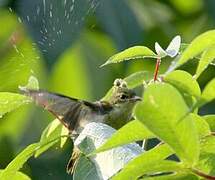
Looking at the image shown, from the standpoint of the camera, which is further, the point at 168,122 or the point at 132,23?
the point at 132,23

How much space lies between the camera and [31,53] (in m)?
2.85

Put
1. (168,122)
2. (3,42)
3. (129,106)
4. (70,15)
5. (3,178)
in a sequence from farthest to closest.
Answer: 1. (3,42)
2. (70,15)
3. (129,106)
4. (3,178)
5. (168,122)

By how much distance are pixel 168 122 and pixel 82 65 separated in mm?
2225

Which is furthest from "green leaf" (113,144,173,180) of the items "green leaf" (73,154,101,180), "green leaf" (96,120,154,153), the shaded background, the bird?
the shaded background

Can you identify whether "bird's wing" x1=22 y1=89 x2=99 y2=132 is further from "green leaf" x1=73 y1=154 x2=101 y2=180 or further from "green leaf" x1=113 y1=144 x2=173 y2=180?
"green leaf" x1=113 y1=144 x2=173 y2=180

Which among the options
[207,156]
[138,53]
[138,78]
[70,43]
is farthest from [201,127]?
[70,43]

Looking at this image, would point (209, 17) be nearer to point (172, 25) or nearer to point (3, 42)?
point (172, 25)

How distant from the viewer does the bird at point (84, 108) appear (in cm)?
148

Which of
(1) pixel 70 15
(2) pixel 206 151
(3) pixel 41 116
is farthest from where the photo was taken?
(3) pixel 41 116

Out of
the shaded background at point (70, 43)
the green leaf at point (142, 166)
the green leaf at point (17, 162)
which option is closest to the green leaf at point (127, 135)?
the green leaf at point (142, 166)

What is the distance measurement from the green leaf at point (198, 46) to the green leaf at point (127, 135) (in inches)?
4.0

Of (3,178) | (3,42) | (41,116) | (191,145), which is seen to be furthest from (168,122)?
(41,116)

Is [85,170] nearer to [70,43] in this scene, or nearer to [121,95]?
[121,95]

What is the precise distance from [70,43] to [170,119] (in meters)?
1.58
